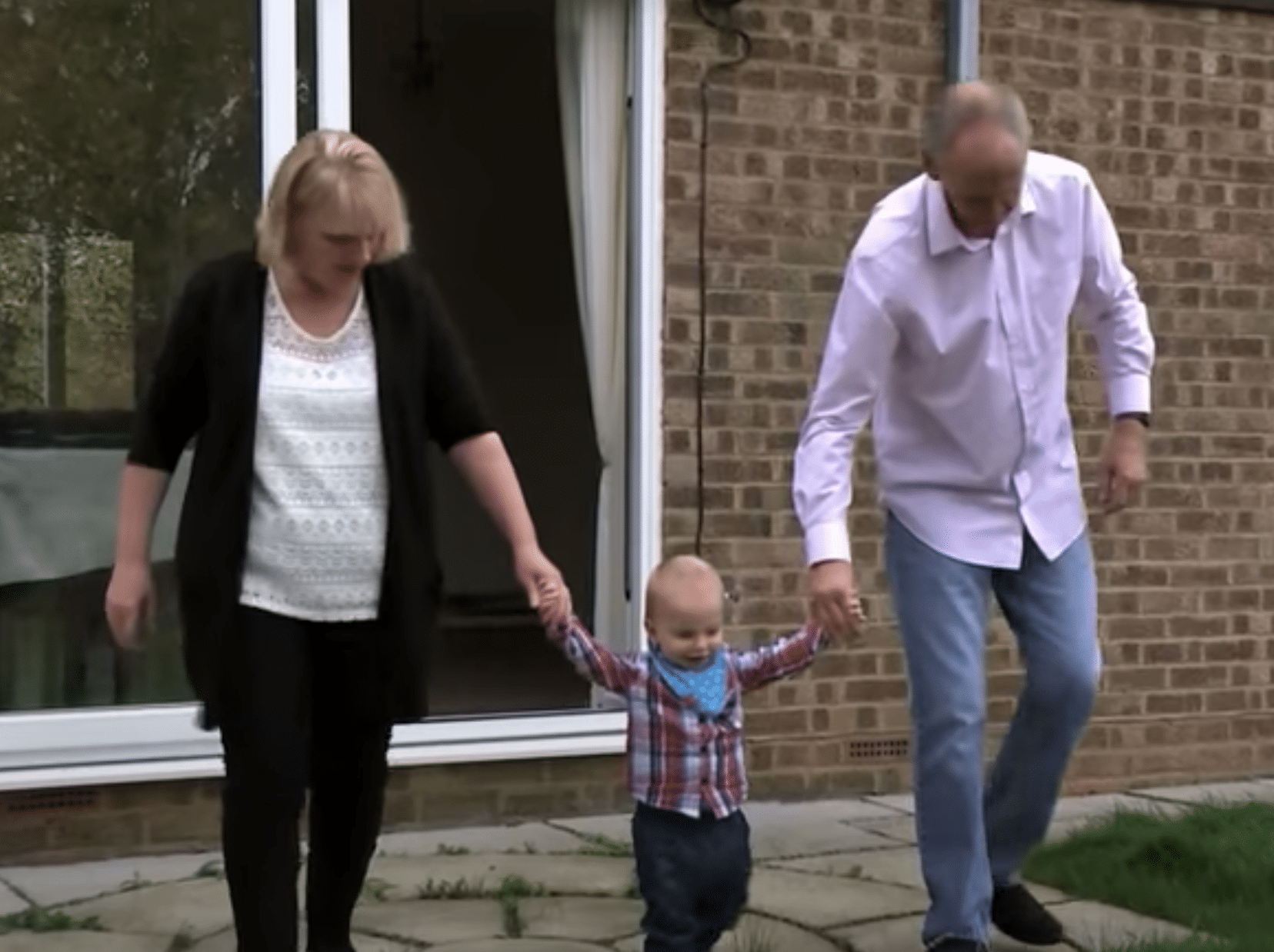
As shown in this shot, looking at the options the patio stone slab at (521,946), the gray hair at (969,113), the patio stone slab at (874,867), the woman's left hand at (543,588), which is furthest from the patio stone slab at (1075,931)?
the gray hair at (969,113)

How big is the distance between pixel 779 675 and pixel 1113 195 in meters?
3.38

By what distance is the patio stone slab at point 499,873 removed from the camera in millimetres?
4742

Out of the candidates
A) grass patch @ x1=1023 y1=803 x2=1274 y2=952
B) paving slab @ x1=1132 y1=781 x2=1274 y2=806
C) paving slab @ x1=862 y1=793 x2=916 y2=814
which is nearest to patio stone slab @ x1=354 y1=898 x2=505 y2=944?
grass patch @ x1=1023 y1=803 x2=1274 y2=952

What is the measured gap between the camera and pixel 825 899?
4648 mm

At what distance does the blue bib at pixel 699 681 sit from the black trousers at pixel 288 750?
20.1 inches

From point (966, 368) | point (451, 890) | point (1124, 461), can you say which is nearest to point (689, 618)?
point (966, 368)

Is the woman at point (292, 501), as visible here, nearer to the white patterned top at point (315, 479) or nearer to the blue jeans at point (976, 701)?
the white patterned top at point (315, 479)

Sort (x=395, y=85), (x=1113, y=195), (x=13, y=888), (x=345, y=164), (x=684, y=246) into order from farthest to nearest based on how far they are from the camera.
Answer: (x=395, y=85), (x=1113, y=195), (x=684, y=246), (x=13, y=888), (x=345, y=164)

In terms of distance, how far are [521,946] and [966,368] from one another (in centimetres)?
156

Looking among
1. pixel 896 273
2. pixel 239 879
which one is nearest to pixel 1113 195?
pixel 896 273

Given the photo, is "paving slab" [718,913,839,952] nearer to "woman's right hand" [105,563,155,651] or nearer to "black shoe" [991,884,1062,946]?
"black shoe" [991,884,1062,946]

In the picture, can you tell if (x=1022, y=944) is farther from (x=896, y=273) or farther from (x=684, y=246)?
(x=684, y=246)

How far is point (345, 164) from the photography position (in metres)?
3.38

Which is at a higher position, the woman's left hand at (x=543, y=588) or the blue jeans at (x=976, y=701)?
the woman's left hand at (x=543, y=588)
